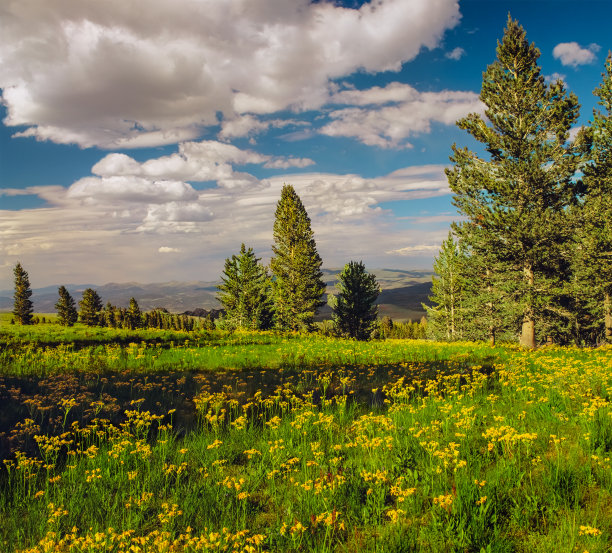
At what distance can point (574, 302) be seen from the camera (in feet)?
87.6

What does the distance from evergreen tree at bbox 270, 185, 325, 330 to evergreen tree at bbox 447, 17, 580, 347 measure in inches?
846

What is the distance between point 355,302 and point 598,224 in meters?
26.0

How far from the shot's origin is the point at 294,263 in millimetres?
40625

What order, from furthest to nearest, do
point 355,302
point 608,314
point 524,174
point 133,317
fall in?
point 133,317, point 355,302, point 608,314, point 524,174

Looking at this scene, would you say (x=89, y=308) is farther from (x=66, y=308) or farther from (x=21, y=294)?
(x=21, y=294)

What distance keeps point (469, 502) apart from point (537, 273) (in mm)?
24102

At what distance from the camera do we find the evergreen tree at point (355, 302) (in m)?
44.0

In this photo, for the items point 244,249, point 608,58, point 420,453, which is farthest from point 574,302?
point 244,249

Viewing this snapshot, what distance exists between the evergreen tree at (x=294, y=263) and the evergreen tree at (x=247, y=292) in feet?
16.0

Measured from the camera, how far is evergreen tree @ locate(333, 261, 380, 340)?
4397 centimetres

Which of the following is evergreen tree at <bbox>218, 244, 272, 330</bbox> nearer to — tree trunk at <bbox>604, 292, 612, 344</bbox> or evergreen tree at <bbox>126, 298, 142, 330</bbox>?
tree trunk at <bbox>604, 292, 612, 344</bbox>

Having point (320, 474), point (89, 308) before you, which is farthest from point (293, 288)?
point (89, 308)

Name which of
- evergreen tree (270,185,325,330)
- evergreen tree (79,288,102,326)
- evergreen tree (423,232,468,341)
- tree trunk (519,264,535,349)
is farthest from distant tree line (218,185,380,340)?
evergreen tree (79,288,102,326)

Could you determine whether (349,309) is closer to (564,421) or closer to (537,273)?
(537,273)
